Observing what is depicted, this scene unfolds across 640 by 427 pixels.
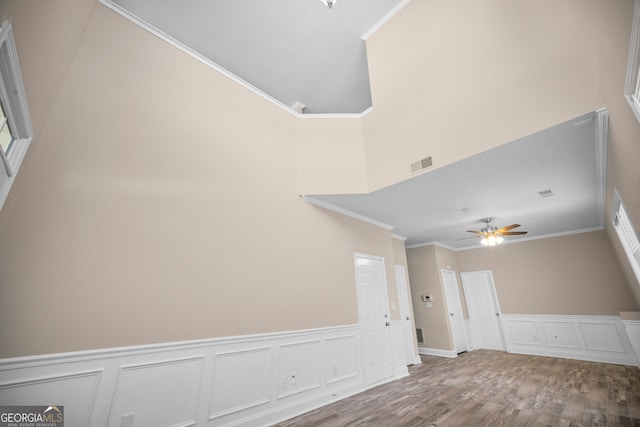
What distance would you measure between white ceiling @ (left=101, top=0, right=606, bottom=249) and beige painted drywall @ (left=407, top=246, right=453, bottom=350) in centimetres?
160

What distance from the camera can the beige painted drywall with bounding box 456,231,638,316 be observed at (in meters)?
6.11

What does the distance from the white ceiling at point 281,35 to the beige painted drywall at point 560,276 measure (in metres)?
6.58

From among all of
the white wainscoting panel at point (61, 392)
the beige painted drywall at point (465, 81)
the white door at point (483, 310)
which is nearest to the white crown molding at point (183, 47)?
the beige painted drywall at point (465, 81)

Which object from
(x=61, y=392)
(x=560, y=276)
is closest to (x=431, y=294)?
(x=560, y=276)

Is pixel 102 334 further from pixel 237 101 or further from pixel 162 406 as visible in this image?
pixel 237 101

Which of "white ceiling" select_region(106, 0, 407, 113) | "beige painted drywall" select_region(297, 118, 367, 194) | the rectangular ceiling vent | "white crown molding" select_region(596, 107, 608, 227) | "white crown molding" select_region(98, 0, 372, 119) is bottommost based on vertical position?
"white crown molding" select_region(596, 107, 608, 227)

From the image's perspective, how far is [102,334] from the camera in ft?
7.39

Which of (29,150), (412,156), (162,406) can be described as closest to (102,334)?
(162,406)

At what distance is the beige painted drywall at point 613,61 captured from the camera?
1.52 m

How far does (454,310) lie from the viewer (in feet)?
25.5

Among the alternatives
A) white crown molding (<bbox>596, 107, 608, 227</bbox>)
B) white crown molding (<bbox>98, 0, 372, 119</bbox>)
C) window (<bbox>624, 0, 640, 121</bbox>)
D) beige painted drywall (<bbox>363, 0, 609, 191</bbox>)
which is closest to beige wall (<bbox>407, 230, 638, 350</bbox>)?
white crown molding (<bbox>596, 107, 608, 227</bbox>)

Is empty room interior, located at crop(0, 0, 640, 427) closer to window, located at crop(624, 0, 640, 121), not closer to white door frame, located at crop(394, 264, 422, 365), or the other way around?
window, located at crop(624, 0, 640, 121)

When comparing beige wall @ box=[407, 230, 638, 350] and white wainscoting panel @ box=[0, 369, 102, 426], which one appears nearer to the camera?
white wainscoting panel @ box=[0, 369, 102, 426]

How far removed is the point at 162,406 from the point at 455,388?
14.1 ft
